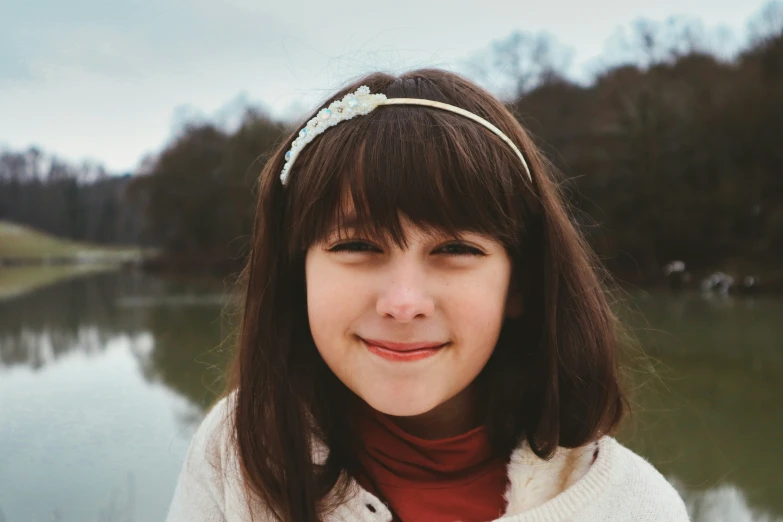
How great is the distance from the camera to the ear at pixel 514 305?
3.70 feet

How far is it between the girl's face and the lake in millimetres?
622

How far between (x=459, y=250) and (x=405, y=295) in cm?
13

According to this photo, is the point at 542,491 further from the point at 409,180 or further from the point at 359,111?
the point at 359,111

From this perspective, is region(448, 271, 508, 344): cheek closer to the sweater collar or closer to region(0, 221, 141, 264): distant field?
the sweater collar

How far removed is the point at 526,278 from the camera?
1.13 meters

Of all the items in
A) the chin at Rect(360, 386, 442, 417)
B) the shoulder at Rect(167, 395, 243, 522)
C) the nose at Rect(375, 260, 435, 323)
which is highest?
the nose at Rect(375, 260, 435, 323)

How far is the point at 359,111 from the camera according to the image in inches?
40.2

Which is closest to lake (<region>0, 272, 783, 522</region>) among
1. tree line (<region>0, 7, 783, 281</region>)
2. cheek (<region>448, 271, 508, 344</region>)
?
cheek (<region>448, 271, 508, 344</region>)

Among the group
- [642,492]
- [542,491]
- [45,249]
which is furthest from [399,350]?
[45,249]

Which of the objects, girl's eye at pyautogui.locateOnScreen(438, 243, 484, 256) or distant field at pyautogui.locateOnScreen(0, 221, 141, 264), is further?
distant field at pyautogui.locateOnScreen(0, 221, 141, 264)

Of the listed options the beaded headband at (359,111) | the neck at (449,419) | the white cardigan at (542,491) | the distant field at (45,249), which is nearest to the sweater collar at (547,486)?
the white cardigan at (542,491)

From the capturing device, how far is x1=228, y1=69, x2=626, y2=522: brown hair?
3.17 ft

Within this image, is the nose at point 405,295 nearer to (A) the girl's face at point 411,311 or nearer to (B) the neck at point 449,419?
(A) the girl's face at point 411,311

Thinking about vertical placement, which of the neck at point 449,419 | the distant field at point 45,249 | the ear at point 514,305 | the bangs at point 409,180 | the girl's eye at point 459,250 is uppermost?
the bangs at point 409,180
